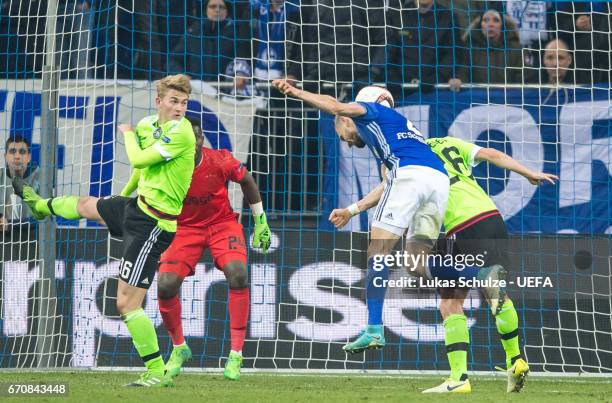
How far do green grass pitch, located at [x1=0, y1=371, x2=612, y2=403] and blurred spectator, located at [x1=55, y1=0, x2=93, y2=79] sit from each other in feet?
10.5

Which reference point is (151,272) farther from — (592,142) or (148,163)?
(592,142)

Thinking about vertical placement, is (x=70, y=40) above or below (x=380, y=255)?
above

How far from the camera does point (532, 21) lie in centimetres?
1339

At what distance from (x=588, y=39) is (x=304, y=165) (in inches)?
132

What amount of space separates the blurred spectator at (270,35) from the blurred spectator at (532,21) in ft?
8.24

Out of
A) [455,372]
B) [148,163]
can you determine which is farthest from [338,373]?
[148,163]

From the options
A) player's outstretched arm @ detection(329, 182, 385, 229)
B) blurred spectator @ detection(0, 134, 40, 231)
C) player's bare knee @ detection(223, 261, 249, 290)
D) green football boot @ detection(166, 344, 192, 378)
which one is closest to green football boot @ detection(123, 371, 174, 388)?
green football boot @ detection(166, 344, 192, 378)

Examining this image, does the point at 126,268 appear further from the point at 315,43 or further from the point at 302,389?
the point at 315,43

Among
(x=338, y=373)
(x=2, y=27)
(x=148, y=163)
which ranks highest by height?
(x=2, y=27)

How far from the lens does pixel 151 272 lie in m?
8.85

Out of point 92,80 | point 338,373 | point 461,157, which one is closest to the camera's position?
point 461,157

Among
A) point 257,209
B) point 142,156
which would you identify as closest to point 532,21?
point 257,209

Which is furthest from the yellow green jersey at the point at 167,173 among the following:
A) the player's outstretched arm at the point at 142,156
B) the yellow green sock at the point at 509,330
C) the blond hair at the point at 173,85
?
the yellow green sock at the point at 509,330

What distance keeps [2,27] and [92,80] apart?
144cm
